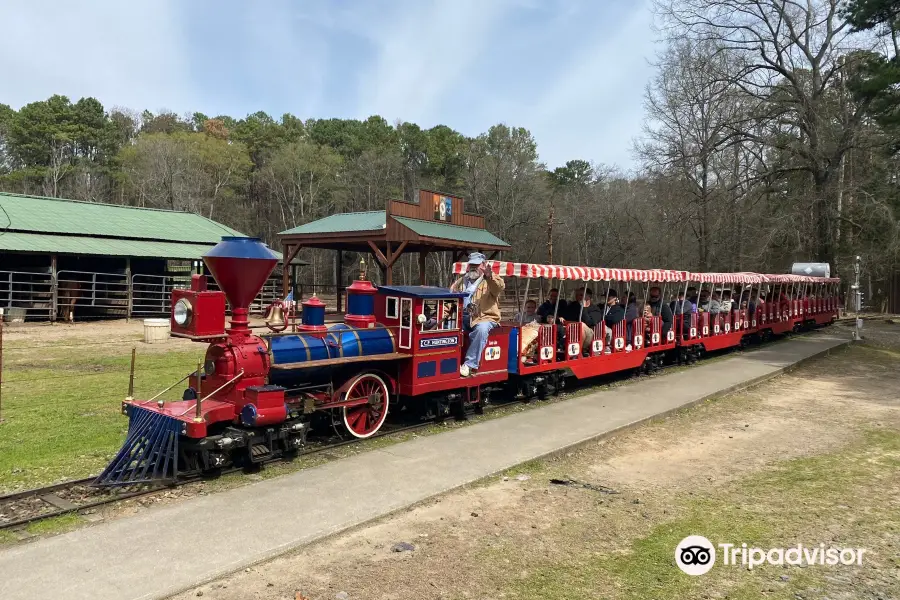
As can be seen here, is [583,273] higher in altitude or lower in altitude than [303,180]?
lower

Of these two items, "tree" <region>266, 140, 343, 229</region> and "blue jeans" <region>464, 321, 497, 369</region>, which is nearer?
A: "blue jeans" <region>464, 321, 497, 369</region>

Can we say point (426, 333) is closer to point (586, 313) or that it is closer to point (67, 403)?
point (586, 313)

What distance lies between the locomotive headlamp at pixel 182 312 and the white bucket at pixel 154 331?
13.8 metres

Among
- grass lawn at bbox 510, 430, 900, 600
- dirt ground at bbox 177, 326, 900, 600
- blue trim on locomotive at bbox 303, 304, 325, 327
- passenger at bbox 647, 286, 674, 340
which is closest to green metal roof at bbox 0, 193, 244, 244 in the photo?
blue trim on locomotive at bbox 303, 304, 325, 327

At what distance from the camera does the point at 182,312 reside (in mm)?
6449

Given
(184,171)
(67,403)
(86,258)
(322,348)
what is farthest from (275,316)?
(184,171)

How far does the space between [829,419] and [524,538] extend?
7.87m

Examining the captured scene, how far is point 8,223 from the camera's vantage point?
24750mm

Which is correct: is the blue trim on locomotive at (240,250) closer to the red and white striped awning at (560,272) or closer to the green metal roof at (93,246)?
the red and white striped awning at (560,272)

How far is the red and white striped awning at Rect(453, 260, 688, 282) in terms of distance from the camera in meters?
10.1

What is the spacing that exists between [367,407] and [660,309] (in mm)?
9717

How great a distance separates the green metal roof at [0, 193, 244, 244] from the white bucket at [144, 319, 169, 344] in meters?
10.9

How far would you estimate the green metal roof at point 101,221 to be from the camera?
2605 cm

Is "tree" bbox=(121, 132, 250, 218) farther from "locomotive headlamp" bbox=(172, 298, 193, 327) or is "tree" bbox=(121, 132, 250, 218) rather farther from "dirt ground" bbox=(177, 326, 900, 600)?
"dirt ground" bbox=(177, 326, 900, 600)
